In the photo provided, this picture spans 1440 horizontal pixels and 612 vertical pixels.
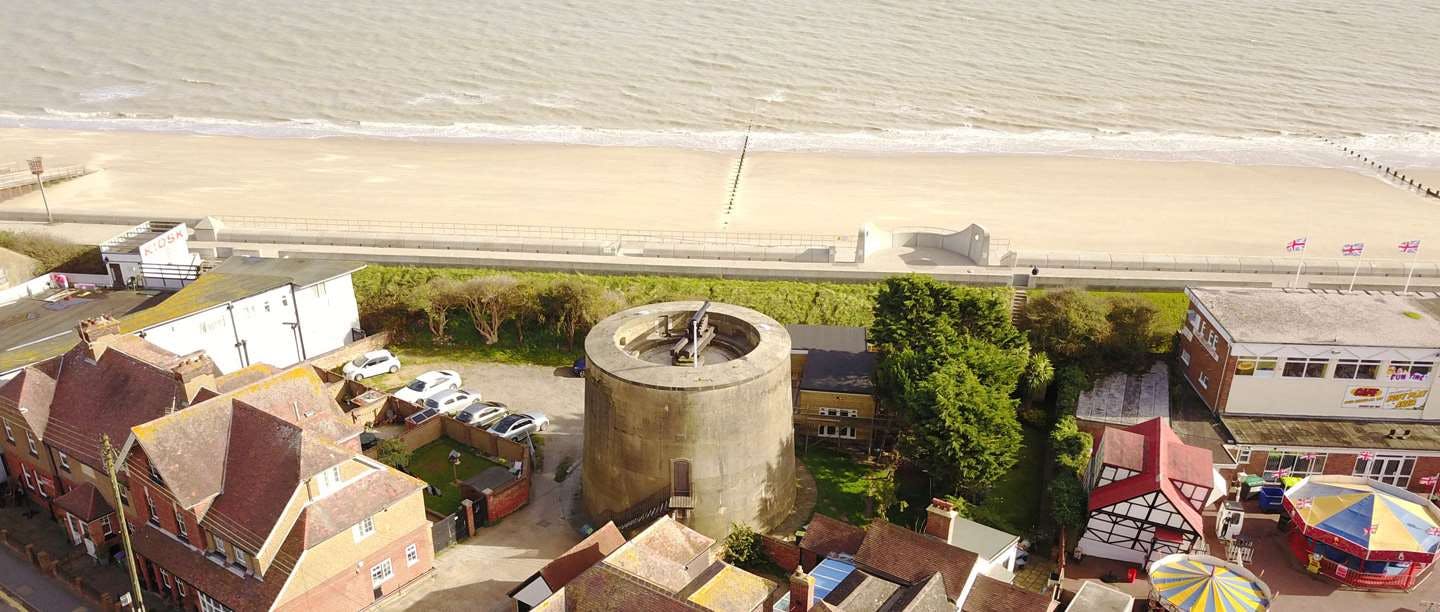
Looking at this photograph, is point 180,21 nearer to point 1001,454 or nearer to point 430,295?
point 430,295

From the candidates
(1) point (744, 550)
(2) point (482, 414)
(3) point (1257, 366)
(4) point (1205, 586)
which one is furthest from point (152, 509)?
(3) point (1257, 366)

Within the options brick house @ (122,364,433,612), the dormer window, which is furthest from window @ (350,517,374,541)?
the dormer window

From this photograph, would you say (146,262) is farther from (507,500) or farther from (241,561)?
(241,561)

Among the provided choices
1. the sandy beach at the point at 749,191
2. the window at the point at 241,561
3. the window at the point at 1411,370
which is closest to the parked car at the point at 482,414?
the window at the point at 241,561

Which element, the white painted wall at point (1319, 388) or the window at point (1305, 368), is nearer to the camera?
the white painted wall at point (1319, 388)

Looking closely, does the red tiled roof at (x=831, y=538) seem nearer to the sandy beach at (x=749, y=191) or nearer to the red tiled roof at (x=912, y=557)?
the red tiled roof at (x=912, y=557)
